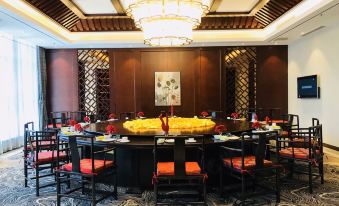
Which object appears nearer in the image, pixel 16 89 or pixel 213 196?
pixel 213 196

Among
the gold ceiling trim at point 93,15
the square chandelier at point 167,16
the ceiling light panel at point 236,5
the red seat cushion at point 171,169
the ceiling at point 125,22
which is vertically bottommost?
the red seat cushion at point 171,169

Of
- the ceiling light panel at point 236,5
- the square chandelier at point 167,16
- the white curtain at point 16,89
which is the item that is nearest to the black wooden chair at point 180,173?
the square chandelier at point 167,16

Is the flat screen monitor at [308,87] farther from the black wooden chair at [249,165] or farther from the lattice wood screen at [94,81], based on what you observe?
the lattice wood screen at [94,81]

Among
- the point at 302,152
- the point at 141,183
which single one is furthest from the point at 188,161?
the point at 302,152

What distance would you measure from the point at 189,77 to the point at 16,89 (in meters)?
4.42

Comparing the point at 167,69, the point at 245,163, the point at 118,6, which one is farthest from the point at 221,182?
the point at 167,69

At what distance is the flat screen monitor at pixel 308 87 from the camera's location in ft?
23.1

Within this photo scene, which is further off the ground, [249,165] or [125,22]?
[125,22]

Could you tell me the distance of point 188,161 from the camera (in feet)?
12.6

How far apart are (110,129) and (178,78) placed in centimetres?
472

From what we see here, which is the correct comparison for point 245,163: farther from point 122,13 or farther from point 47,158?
point 122,13

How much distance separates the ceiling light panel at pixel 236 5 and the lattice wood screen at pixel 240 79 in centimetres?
182

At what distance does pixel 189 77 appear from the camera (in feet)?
28.1

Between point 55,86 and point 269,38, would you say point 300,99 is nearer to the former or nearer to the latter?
point 269,38
